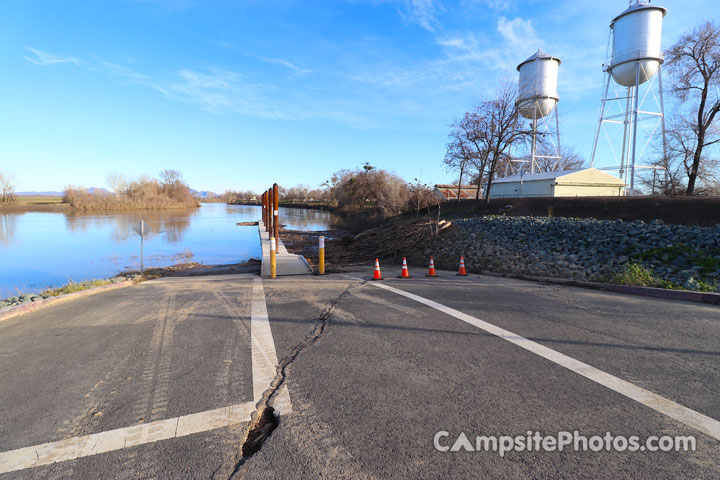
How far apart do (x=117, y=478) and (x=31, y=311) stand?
6241mm

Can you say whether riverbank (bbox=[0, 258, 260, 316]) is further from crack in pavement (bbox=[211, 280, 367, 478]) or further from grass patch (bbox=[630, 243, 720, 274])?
grass patch (bbox=[630, 243, 720, 274])

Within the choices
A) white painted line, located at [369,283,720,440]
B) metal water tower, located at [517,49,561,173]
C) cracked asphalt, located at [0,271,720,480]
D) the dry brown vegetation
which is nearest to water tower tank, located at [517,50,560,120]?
metal water tower, located at [517,49,561,173]

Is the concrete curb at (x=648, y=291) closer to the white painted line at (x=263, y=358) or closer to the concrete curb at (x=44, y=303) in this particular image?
the white painted line at (x=263, y=358)

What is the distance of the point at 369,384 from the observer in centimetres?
326

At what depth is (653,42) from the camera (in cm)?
3244

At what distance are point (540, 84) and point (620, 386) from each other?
45.0 m

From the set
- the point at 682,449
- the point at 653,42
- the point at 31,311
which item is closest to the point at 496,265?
the point at 682,449

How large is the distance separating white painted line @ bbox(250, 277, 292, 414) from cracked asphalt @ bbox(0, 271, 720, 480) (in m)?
0.10

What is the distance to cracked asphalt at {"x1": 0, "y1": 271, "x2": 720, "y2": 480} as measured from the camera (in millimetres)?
2225

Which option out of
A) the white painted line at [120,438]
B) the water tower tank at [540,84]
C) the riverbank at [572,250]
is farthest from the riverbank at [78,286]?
the water tower tank at [540,84]

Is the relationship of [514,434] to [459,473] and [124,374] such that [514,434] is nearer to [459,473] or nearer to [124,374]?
[459,473]

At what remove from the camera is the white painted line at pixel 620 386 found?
2.62 m

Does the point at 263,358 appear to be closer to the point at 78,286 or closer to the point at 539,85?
the point at 78,286

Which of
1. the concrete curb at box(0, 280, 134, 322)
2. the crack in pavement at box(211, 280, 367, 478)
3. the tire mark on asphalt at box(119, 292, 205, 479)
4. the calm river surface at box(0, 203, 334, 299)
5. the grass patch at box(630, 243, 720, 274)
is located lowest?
the calm river surface at box(0, 203, 334, 299)
